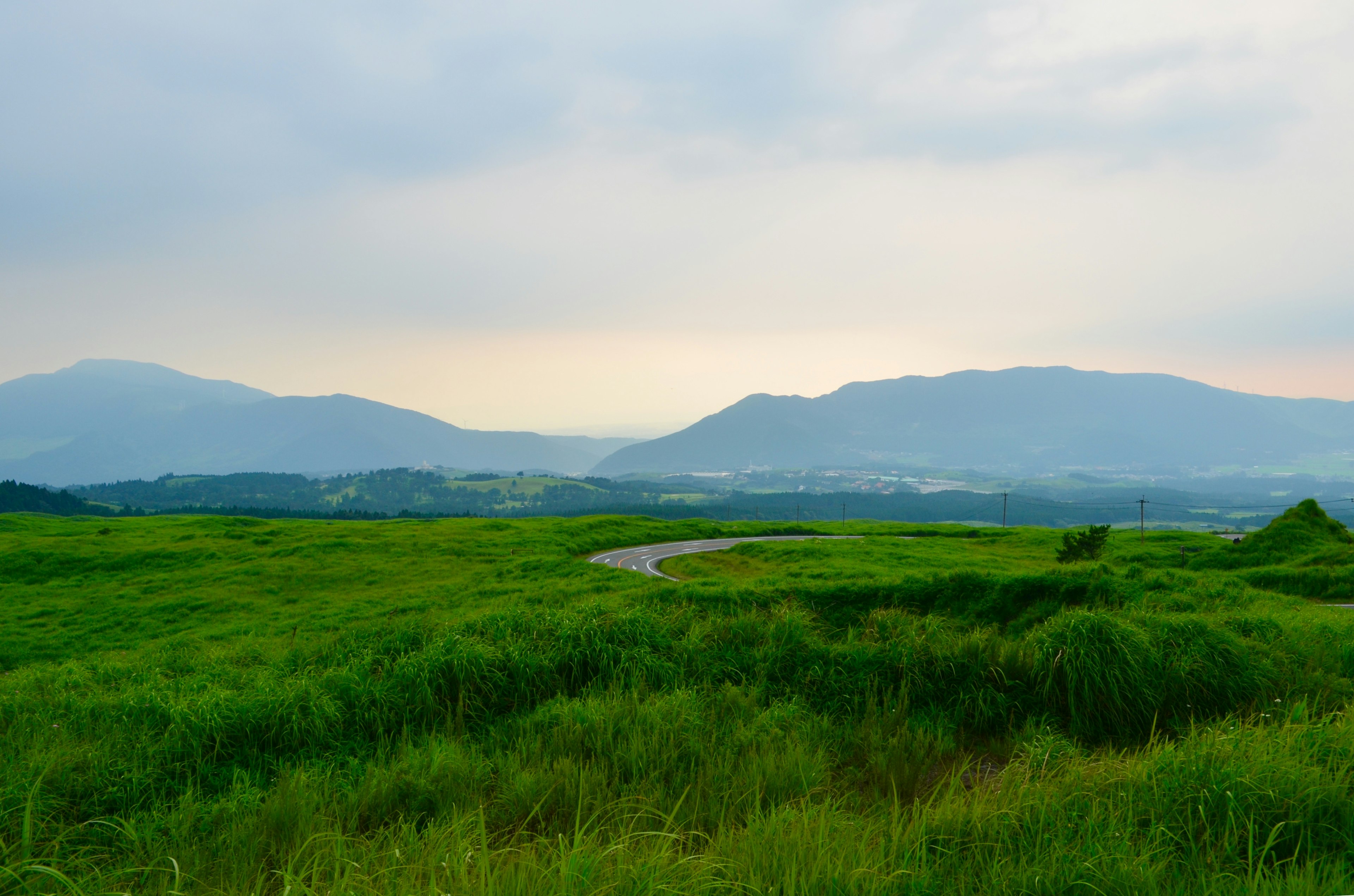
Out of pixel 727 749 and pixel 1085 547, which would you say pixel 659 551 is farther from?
pixel 727 749

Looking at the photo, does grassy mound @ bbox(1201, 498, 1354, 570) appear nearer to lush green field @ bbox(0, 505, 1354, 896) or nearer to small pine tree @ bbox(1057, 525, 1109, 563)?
small pine tree @ bbox(1057, 525, 1109, 563)

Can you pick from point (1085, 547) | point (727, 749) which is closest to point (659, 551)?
point (1085, 547)

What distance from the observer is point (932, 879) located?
3.95m

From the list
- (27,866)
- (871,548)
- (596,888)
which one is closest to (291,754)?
(27,866)

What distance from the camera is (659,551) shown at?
55188 millimetres

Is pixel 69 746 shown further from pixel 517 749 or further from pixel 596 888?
pixel 596 888

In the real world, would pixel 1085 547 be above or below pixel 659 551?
above

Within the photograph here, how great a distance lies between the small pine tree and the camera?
3441 centimetres

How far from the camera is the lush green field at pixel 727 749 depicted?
418 centimetres

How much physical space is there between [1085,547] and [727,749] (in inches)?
1437

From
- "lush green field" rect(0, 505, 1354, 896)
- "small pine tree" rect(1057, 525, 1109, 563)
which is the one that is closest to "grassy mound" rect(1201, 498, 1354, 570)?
"small pine tree" rect(1057, 525, 1109, 563)

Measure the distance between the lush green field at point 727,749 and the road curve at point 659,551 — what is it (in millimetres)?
30226

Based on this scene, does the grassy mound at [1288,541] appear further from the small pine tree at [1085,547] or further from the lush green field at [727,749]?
the lush green field at [727,749]

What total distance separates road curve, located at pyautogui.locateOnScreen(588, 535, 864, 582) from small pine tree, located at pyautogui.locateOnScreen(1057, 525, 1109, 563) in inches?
737
